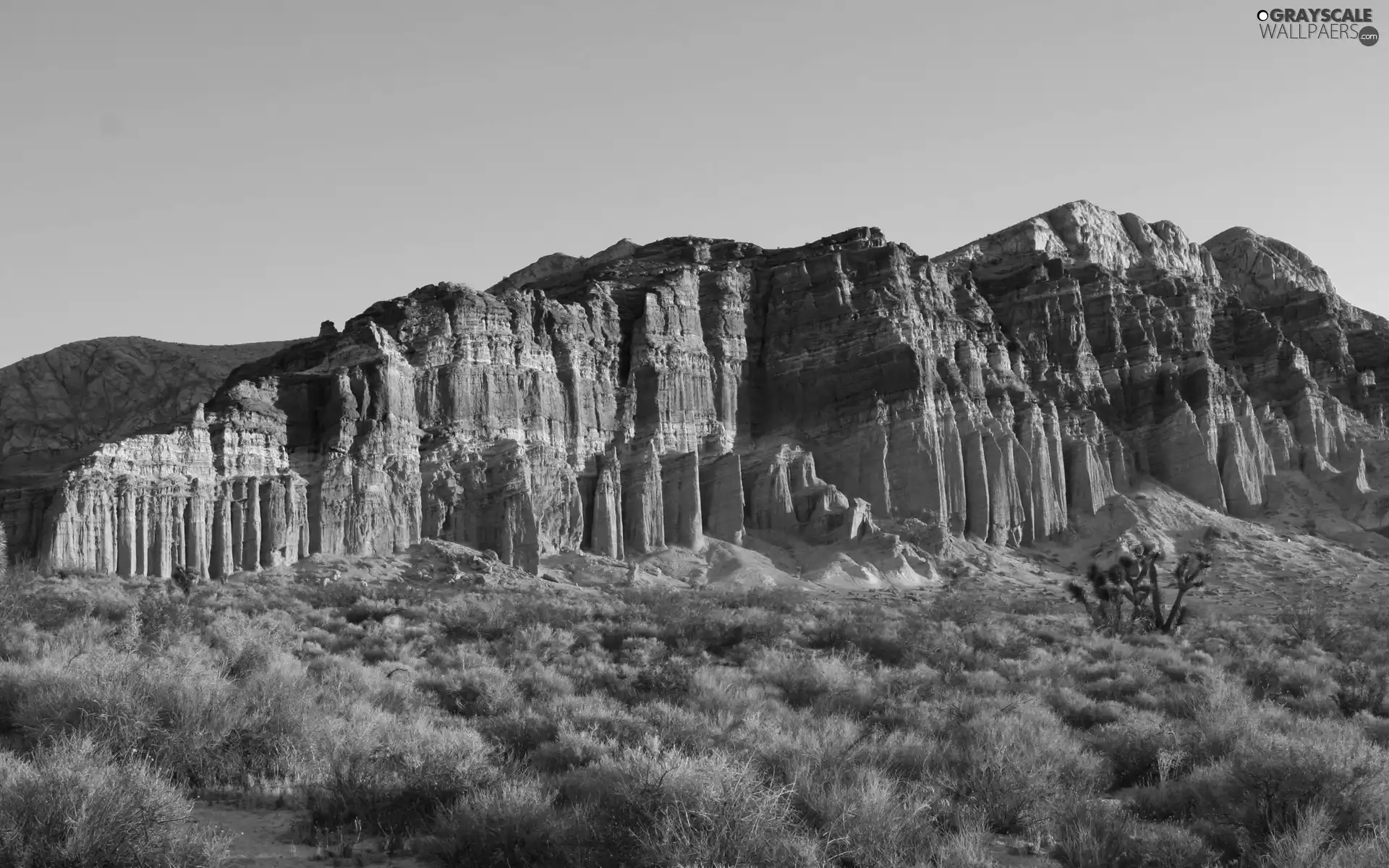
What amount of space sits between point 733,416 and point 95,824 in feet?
251

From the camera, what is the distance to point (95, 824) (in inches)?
384

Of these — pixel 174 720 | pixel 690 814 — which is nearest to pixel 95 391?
pixel 174 720

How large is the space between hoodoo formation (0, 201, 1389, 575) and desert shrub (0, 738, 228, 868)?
47.7m

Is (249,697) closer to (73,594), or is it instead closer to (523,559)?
(73,594)

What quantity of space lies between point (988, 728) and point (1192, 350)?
98023 millimetres

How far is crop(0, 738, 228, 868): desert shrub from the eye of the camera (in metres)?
9.57

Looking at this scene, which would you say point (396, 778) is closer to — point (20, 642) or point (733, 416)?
point (20, 642)

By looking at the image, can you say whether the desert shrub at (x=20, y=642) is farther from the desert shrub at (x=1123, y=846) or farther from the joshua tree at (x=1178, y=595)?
the joshua tree at (x=1178, y=595)

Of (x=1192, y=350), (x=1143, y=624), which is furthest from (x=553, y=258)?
(x=1143, y=624)

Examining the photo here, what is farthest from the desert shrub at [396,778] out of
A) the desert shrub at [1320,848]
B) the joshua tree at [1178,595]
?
the joshua tree at [1178,595]

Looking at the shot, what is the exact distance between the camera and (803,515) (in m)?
78.9

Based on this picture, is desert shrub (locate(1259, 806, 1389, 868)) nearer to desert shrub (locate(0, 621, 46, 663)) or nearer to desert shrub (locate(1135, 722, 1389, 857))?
desert shrub (locate(1135, 722, 1389, 857))

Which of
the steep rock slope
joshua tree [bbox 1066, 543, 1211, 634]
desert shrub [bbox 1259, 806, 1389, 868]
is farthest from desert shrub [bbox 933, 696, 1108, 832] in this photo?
the steep rock slope

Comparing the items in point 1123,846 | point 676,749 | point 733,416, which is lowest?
point 1123,846
